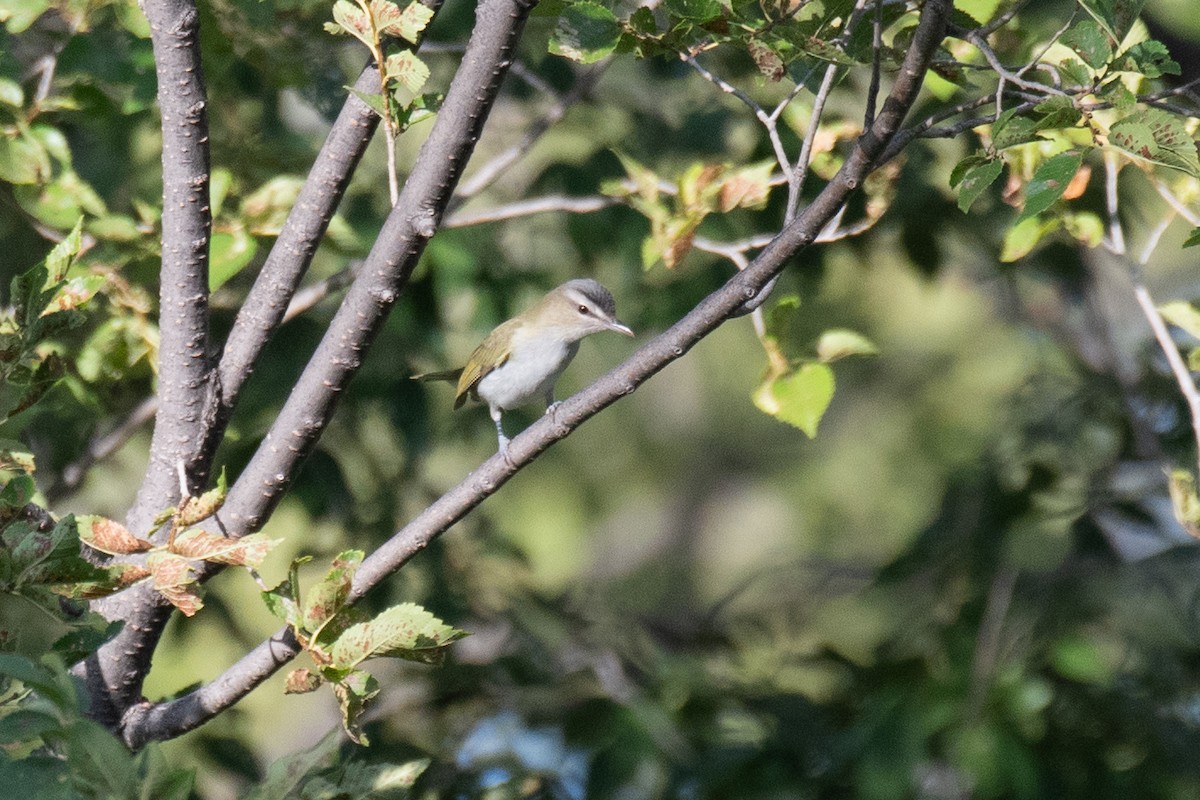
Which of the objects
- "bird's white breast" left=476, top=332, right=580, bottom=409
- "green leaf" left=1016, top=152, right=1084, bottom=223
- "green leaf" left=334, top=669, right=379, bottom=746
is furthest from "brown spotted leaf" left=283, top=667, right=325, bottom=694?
"bird's white breast" left=476, top=332, right=580, bottom=409

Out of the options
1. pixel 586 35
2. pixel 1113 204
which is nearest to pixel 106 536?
pixel 586 35

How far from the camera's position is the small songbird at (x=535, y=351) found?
2.81m

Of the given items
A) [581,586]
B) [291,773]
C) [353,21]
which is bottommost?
Answer: [581,586]

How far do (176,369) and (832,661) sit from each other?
6.11ft

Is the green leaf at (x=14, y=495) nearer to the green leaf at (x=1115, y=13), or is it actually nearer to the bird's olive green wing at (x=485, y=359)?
the green leaf at (x=1115, y=13)

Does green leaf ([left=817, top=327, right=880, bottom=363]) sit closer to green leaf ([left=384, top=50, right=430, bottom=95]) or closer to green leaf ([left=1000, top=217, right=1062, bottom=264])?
green leaf ([left=1000, top=217, right=1062, bottom=264])

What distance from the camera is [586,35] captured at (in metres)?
1.48

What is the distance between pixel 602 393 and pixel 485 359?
1.52m

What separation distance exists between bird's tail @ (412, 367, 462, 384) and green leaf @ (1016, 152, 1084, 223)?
1.78m

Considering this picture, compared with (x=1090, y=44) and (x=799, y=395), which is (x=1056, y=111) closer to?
(x=1090, y=44)

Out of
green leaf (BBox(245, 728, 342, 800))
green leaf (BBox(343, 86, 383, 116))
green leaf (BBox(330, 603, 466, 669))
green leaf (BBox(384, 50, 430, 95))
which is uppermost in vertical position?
green leaf (BBox(384, 50, 430, 95))

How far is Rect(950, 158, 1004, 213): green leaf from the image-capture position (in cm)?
124

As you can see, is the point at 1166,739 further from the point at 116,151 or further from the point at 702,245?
the point at 116,151

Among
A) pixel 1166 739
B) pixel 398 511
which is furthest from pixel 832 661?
pixel 398 511
